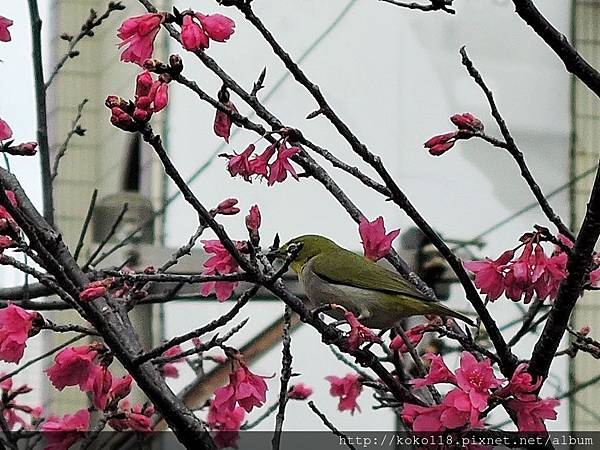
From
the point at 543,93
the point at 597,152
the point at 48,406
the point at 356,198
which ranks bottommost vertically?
the point at 48,406

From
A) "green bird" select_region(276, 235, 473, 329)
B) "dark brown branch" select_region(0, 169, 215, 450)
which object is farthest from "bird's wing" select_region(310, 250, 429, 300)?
"dark brown branch" select_region(0, 169, 215, 450)

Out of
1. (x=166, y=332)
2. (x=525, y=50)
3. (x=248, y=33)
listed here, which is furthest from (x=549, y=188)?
(x=166, y=332)

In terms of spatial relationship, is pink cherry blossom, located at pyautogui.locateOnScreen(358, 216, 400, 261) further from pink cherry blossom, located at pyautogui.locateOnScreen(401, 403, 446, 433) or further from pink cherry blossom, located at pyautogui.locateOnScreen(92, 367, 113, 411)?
pink cherry blossom, located at pyautogui.locateOnScreen(92, 367, 113, 411)

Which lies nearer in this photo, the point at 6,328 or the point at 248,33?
the point at 6,328

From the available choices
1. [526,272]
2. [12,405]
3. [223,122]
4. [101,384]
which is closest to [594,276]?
[526,272]

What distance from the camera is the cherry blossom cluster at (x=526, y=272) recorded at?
105 cm

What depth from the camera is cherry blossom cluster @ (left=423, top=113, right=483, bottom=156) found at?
3.27 ft

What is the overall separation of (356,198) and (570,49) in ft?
6.34

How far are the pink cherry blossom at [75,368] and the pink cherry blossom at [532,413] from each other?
0.43 metres

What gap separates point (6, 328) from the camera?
36.3 inches

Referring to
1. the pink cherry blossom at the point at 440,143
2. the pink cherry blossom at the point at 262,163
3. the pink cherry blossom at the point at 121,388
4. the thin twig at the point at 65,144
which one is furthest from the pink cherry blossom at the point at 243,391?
the thin twig at the point at 65,144

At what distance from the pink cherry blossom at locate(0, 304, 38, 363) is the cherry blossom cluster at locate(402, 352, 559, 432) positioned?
0.39 m

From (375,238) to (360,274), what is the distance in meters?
0.15

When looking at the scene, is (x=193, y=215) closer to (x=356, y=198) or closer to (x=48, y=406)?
(x=356, y=198)
